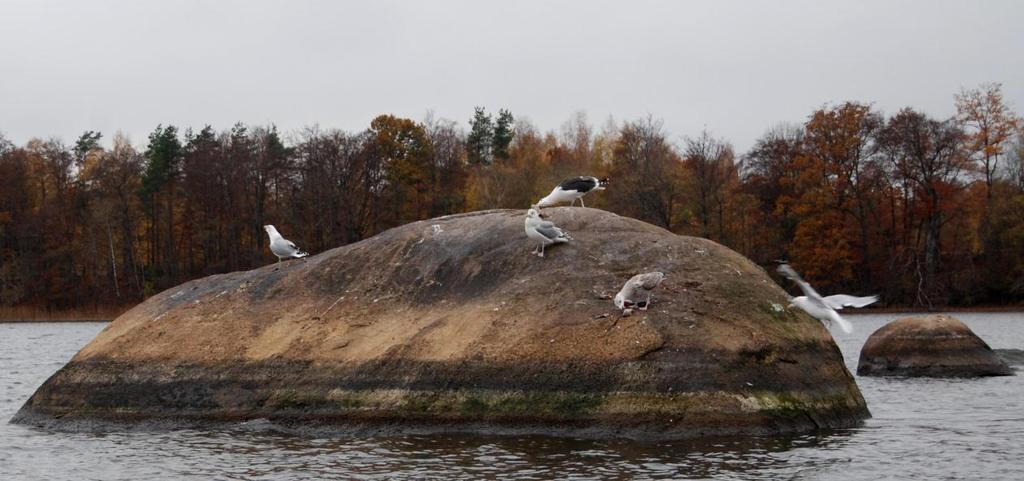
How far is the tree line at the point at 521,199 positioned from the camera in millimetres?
72000

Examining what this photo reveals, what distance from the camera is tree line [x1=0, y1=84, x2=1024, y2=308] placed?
2835 inches

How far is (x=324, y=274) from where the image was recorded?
915 inches

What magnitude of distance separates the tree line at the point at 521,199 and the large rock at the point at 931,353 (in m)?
41.0

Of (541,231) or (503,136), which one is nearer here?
(541,231)

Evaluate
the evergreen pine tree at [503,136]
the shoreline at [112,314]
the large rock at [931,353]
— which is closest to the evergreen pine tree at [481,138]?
the evergreen pine tree at [503,136]

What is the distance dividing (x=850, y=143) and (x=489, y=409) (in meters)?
58.4

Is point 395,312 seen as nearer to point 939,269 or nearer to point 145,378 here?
point 145,378

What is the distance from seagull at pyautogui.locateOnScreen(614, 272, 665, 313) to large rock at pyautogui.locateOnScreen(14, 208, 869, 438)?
0.78ft

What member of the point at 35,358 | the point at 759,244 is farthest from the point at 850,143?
the point at 35,358

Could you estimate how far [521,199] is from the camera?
7538cm

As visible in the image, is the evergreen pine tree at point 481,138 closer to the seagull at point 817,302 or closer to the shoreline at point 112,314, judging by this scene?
the shoreline at point 112,314

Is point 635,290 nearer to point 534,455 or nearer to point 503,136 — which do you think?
point 534,455

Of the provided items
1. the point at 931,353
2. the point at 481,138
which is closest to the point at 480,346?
the point at 931,353

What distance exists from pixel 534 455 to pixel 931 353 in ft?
51.7
